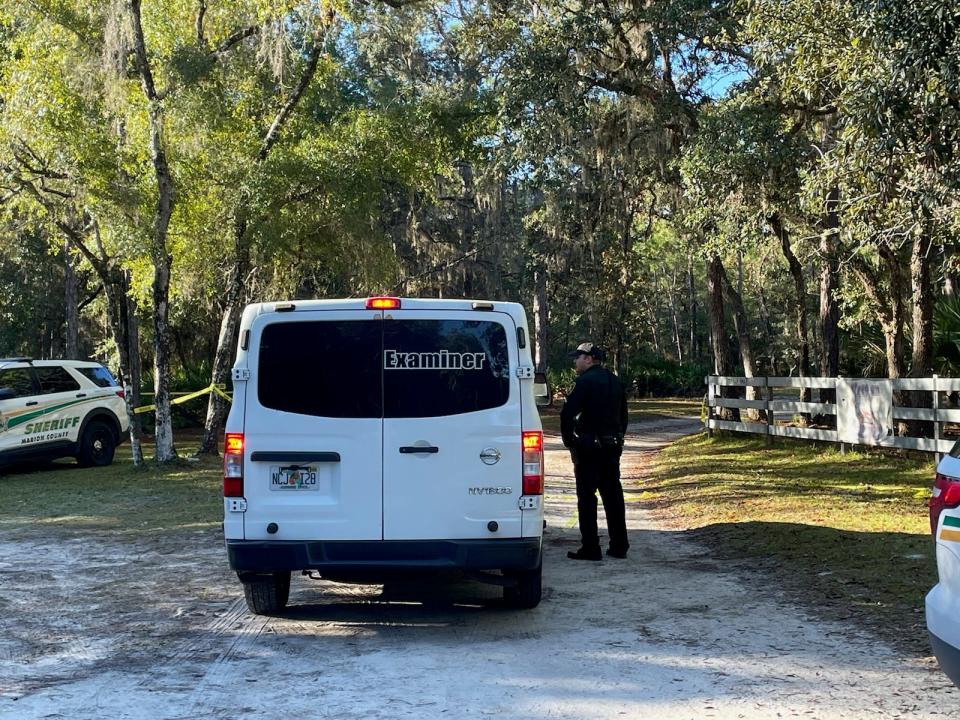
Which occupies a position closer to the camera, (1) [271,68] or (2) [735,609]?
(2) [735,609]

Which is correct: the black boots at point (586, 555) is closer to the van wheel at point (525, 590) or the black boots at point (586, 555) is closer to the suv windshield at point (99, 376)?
the van wheel at point (525, 590)

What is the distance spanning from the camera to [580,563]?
950 centimetres

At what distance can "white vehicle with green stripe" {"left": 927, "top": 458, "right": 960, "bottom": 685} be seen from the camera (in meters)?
4.36

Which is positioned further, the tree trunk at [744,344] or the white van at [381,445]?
the tree trunk at [744,344]

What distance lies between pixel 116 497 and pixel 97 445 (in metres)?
4.87

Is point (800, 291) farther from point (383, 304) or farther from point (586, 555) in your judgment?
point (383, 304)

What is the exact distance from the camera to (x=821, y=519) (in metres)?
11.5

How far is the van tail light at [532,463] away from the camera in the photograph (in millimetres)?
6984

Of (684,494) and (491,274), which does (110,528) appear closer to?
(684,494)

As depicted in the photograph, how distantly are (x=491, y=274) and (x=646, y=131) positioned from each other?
49.7 feet

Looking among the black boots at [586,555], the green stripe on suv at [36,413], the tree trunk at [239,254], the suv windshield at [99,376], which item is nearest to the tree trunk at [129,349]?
the suv windshield at [99,376]

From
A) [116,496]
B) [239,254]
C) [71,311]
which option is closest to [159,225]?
[239,254]

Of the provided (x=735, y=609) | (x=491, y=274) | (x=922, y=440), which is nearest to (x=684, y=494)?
(x=922, y=440)

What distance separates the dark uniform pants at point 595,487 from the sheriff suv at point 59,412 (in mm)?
11401
